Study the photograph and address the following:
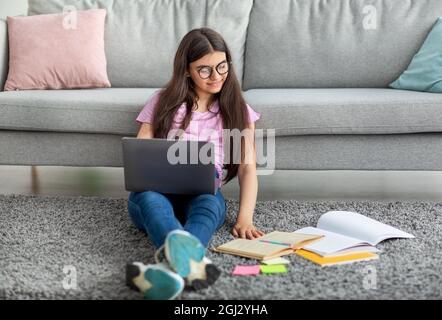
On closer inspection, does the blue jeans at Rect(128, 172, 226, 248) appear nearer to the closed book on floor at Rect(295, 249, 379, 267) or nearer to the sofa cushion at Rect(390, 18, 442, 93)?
the closed book on floor at Rect(295, 249, 379, 267)

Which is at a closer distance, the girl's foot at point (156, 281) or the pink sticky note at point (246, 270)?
the girl's foot at point (156, 281)

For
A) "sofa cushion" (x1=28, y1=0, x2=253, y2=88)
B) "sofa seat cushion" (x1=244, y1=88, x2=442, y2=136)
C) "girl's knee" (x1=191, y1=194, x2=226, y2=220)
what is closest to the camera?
"girl's knee" (x1=191, y1=194, x2=226, y2=220)

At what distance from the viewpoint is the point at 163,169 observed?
2.13m

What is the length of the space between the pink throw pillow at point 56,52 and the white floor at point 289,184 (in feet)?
1.58

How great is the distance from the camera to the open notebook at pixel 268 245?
77.0 inches

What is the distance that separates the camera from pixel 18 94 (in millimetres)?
2871

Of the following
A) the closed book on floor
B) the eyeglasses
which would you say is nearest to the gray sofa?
the eyeglasses

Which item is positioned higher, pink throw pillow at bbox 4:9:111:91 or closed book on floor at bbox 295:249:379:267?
pink throw pillow at bbox 4:9:111:91

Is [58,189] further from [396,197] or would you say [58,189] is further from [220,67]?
[396,197]

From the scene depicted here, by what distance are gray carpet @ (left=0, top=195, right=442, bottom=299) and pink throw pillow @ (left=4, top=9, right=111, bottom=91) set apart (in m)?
0.65

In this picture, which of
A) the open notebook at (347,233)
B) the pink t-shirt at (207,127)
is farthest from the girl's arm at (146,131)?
the open notebook at (347,233)

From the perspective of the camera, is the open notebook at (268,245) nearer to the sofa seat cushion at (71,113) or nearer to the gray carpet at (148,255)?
the gray carpet at (148,255)

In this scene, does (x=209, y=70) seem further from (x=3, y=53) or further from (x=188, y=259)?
(x=3, y=53)

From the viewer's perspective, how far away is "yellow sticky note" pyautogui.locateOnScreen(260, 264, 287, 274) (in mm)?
1844
